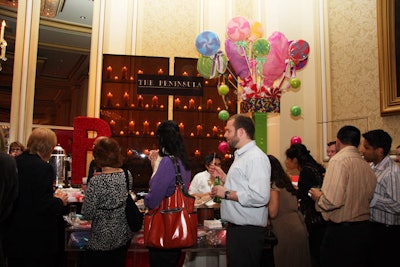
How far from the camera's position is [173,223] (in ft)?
7.48

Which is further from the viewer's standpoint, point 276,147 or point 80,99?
point 80,99

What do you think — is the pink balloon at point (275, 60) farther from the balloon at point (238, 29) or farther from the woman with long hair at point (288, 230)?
the woman with long hair at point (288, 230)

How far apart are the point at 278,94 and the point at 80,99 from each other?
3.18m

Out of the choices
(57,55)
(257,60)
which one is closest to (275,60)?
(257,60)

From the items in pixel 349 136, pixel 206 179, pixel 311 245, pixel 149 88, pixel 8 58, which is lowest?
pixel 311 245

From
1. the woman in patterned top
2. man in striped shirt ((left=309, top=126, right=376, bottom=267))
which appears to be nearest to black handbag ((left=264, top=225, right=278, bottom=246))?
man in striped shirt ((left=309, top=126, right=376, bottom=267))

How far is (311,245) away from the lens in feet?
11.3

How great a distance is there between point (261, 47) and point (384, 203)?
6.79 feet

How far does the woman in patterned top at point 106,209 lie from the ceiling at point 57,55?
3562mm

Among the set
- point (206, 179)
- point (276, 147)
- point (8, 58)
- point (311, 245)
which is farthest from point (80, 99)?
point (311, 245)

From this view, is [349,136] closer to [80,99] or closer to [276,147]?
[276,147]

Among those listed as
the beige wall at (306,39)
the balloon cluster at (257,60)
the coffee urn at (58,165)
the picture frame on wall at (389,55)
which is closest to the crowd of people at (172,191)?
the picture frame on wall at (389,55)

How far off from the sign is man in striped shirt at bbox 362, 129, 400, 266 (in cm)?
313

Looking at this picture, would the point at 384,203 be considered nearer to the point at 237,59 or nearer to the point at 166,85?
the point at 237,59
